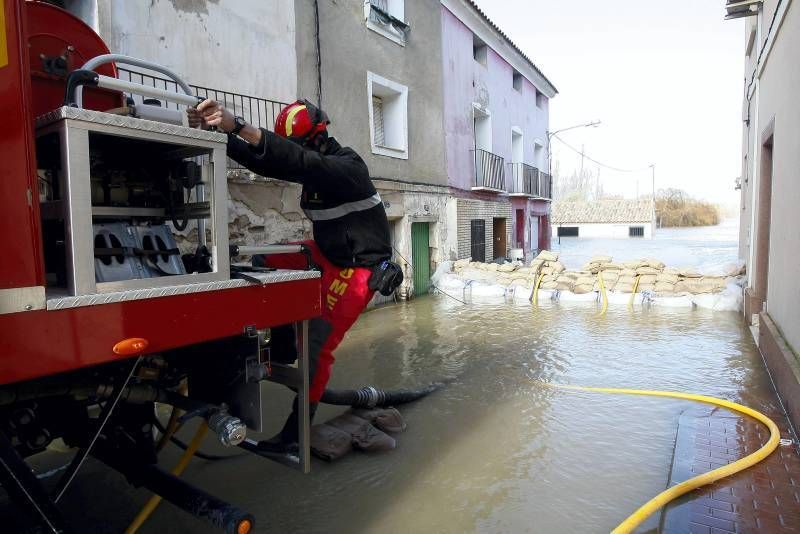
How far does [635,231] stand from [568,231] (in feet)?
16.0

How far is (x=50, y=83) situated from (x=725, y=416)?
184 inches

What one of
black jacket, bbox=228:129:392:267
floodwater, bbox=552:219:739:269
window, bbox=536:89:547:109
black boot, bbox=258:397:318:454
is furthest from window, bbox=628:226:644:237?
black boot, bbox=258:397:318:454

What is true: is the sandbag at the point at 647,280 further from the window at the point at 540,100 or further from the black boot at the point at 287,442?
the window at the point at 540,100

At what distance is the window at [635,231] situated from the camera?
125ft

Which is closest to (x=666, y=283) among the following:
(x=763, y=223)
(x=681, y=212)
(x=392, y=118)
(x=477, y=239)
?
(x=763, y=223)

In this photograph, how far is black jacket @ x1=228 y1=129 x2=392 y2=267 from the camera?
2736mm

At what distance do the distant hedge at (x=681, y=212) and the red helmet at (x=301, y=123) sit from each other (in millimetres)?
55585

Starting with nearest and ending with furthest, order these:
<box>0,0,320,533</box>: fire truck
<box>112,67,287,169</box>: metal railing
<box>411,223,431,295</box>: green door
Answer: <box>0,0,320,533</box>: fire truck
<box>112,67,287,169</box>: metal railing
<box>411,223,431,295</box>: green door

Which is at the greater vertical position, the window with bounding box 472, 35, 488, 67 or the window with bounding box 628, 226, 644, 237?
the window with bounding box 472, 35, 488, 67

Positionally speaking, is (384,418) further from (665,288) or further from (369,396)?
(665,288)

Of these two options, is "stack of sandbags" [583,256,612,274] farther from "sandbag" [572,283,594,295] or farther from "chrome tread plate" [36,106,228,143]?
"chrome tread plate" [36,106,228,143]

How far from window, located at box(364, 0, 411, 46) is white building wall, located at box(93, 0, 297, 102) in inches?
82.8

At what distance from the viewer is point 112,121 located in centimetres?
165

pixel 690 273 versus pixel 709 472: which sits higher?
pixel 690 273
